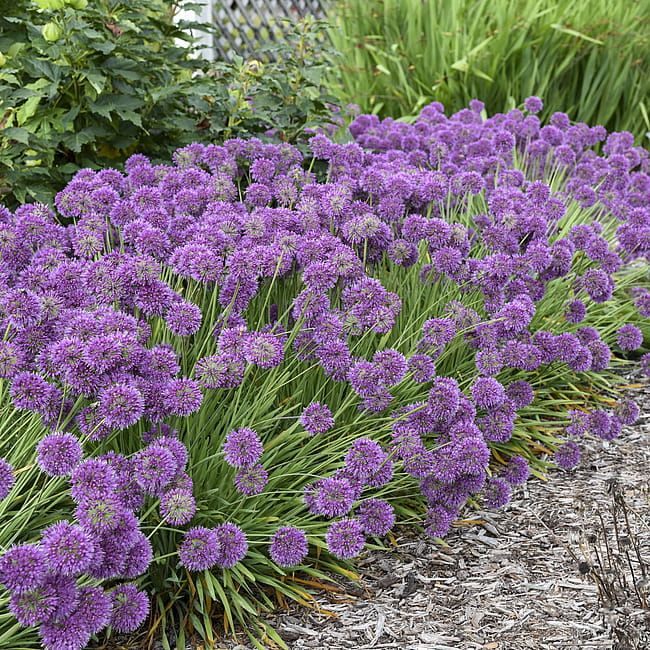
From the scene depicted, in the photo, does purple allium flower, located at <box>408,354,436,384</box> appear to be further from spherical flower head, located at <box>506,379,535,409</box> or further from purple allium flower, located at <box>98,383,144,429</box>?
purple allium flower, located at <box>98,383,144,429</box>

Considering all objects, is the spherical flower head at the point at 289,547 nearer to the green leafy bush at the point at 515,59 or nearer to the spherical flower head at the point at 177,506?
the spherical flower head at the point at 177,506

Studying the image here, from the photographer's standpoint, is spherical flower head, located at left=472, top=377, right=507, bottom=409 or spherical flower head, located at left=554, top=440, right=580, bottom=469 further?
spherical flower head, located at left=554, top=440, right=580, bottom=469

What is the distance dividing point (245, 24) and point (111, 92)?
611 centimetres

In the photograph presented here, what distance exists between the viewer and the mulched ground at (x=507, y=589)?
2.31m

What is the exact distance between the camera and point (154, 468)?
195 cm

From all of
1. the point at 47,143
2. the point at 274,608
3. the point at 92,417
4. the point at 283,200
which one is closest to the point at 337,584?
the point at 274,608

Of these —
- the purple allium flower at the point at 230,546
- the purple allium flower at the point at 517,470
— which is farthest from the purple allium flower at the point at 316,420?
the purple allium flower at the point at 517,470

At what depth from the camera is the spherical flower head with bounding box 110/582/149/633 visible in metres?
1.98

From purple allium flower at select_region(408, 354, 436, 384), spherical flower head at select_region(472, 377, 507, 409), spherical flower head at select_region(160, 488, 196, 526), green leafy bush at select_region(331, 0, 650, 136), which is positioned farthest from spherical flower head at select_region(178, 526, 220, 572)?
green leafy bush at select_region(331, 0, 650, 136)

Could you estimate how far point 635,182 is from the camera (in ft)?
13.3

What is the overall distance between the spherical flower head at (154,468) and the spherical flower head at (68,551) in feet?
0.74

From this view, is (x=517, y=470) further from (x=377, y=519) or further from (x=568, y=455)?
(x=377, y=519)

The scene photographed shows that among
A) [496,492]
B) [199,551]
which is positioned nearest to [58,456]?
[199,551]

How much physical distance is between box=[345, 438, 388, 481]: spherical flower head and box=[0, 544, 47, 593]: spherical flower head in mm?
829
